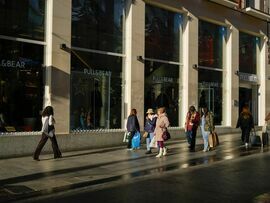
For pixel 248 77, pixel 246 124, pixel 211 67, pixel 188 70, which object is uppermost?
pixel 211 67

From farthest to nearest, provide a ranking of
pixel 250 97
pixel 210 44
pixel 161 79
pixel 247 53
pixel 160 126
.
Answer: pixel 250 97, pixel 247 53, pixel 210 44, pixel 161 79, pixel 160 126

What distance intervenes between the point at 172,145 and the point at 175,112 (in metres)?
3.16

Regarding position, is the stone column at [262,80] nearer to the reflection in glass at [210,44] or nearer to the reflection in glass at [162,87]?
the reflection in glass at [210,44]

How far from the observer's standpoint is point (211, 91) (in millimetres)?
23875

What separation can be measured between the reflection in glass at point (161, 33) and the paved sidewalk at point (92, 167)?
16.0ft

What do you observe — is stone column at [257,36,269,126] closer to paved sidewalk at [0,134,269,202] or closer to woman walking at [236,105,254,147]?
woman walking at [236,105,254,147]

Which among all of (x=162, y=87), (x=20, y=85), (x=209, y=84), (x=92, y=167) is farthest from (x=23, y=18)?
(x=209, y=84)

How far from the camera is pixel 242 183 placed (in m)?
10.4

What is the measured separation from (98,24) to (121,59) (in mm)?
1768

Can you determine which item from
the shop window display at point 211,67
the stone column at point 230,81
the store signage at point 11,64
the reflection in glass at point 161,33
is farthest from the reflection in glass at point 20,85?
the stone column at point 230,81

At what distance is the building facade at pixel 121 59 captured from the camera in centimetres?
1595

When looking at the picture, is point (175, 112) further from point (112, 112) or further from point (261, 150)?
point (261, 150)

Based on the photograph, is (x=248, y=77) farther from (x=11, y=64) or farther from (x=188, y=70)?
(x=11, y=64)

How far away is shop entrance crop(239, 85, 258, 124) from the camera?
26.3 meters
